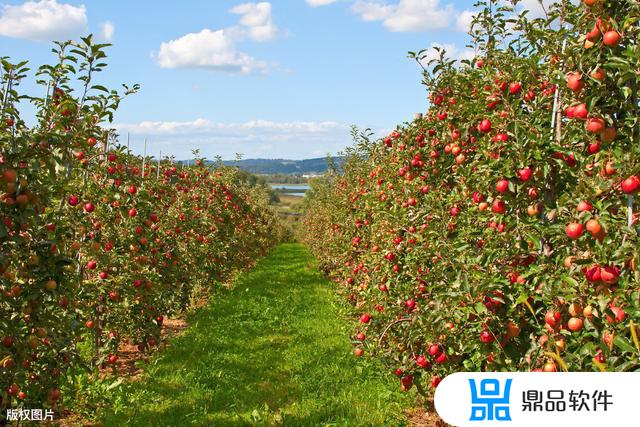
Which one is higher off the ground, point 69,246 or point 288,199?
point 69,246

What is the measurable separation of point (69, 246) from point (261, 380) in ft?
9.81

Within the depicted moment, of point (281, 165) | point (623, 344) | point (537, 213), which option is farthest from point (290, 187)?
point (623, 344)

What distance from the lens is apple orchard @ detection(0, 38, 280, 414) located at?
3.53 metres

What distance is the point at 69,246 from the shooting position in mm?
5062

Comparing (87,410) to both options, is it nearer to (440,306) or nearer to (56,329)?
(56,329)

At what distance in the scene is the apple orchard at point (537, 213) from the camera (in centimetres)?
279

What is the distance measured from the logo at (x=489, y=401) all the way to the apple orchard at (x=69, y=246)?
9.17 feet

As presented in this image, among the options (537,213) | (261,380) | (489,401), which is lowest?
(261,380)

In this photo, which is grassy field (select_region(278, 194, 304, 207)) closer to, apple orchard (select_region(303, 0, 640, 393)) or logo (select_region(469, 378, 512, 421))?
apple orchard (select_region(303, 0, 640, 393))

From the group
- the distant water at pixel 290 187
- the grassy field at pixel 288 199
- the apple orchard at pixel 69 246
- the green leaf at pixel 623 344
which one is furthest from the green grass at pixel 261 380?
the distant water at pixel 290 187

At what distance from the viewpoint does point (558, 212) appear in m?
3.34

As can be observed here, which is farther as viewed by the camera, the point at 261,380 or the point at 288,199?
the point at 288,199

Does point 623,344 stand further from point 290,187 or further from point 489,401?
point 290,187

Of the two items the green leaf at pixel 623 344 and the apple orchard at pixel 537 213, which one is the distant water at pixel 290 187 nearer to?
the apple orchard at pixel 537 213
